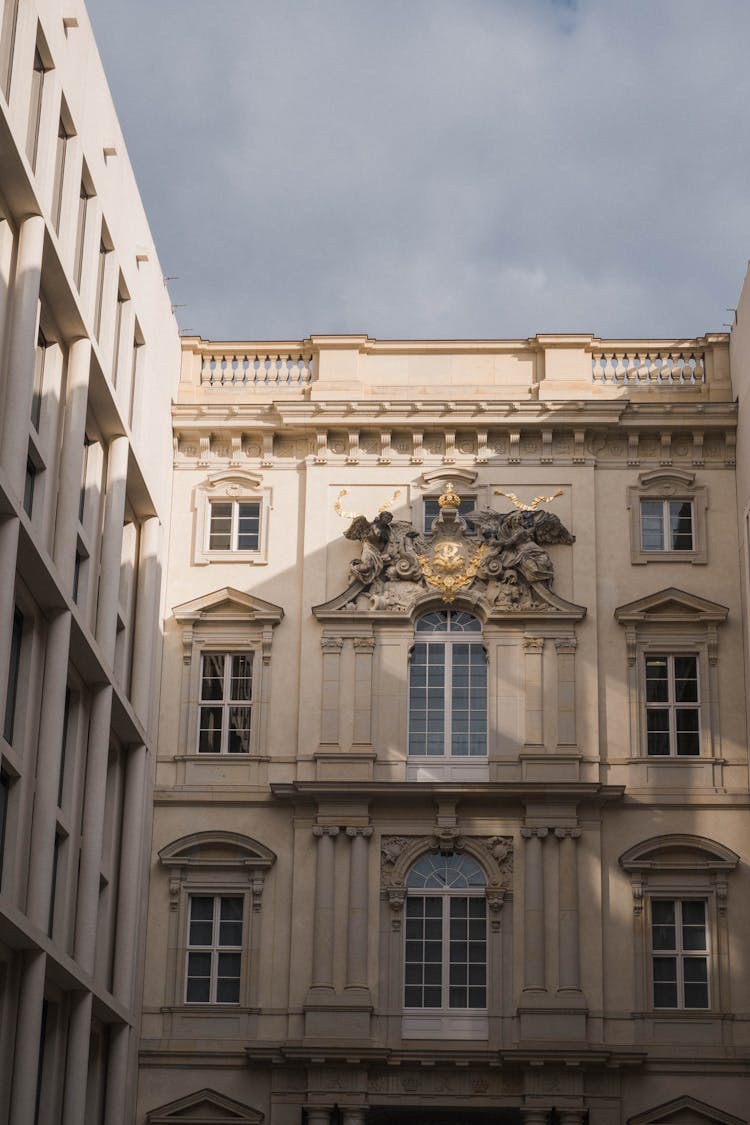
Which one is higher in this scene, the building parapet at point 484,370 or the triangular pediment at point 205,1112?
the building parapet at point 484,370

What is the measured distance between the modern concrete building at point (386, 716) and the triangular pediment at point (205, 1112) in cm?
5

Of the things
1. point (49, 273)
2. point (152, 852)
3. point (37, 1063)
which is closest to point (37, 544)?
point (49, 273)

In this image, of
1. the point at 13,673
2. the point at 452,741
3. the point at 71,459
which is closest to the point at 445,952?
the point at 452,741

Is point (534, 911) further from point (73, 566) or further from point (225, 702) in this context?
point (73, 566)

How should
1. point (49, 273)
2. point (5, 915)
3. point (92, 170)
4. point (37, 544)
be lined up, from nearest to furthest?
point (5, 915)
point (37, 544)
point (49, 273)
point (92, 170)

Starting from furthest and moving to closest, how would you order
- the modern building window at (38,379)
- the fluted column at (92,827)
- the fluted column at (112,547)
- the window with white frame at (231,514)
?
the window with white frame at (231,514)
the fluted column at (112,547)
the fluted column at (92,827)
the modern building window at (38,379)

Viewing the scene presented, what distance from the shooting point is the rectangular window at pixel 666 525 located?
3712cm

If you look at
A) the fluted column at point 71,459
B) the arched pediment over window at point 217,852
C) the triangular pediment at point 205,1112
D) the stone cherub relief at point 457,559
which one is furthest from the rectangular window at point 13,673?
the stone cherub relief at point 457,559

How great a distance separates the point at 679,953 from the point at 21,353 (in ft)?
52.3

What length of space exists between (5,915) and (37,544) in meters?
5.00

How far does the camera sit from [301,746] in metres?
35.7

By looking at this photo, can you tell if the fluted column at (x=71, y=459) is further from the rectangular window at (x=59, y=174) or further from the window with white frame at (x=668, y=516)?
the window with white frame at (x=668, y=516)

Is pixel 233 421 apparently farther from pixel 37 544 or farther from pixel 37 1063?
pixel 37 1063

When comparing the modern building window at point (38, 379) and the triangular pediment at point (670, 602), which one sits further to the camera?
the triangular pediment at point (670, 602)
